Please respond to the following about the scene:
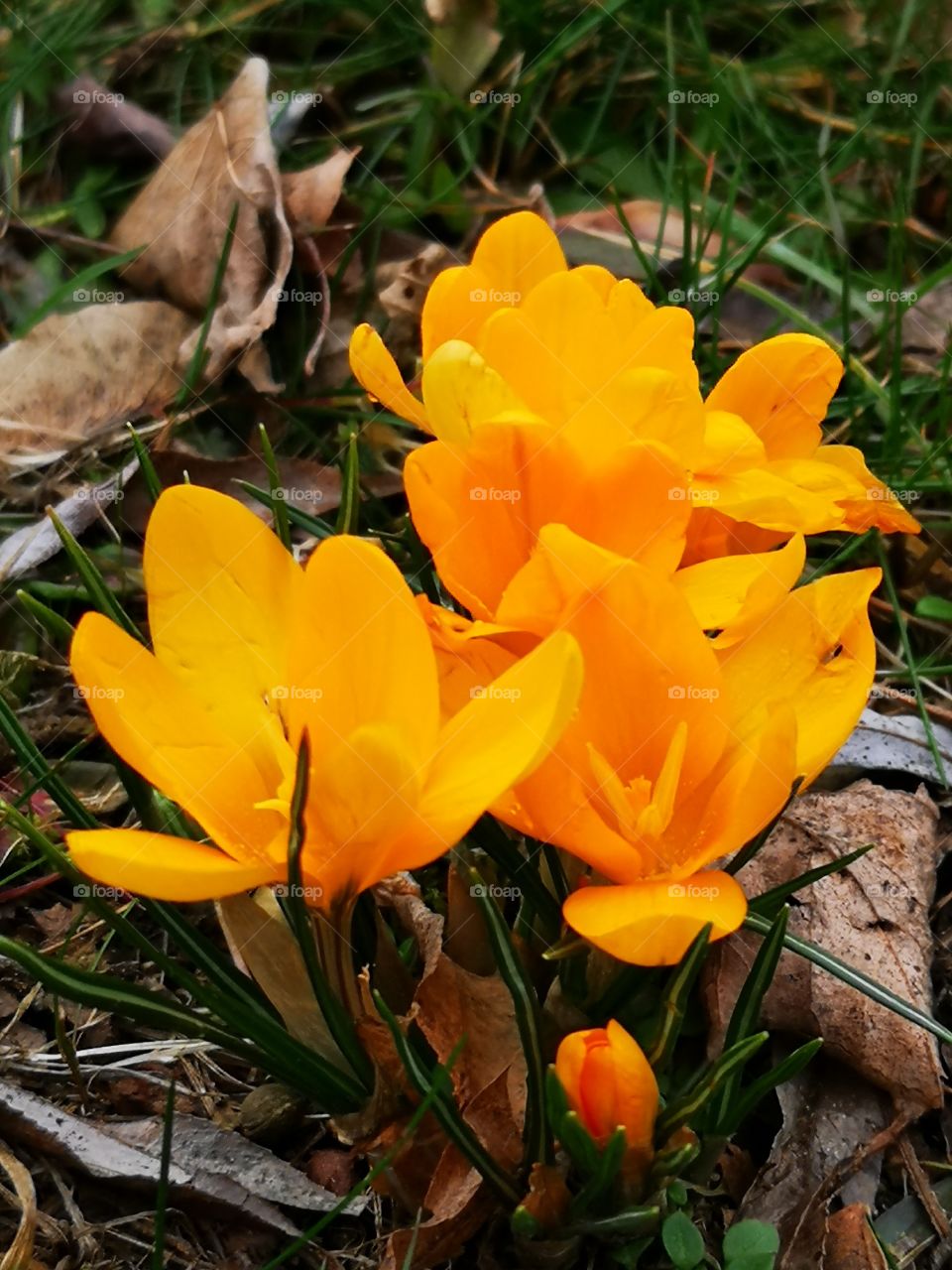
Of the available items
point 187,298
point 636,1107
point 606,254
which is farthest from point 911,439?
point 636,1107

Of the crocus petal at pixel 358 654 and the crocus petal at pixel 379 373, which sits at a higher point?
the crocus petal at pixel 379 373

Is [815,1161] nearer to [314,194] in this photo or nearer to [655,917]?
[655,917]

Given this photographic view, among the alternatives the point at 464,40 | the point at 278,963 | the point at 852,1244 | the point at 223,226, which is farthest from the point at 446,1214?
the point at 464,40

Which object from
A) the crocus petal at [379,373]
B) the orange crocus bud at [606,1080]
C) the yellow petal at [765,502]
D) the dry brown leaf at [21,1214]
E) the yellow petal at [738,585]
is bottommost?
the dry brown leaf at [21,1214]

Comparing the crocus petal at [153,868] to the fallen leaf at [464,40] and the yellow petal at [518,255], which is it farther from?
the fallen leaf at [464,40]

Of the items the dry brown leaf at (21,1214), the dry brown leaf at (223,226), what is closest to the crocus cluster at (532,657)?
the dry brown leaf at (21,1214)
